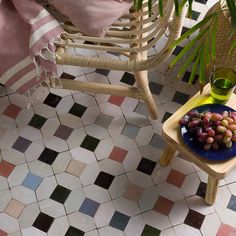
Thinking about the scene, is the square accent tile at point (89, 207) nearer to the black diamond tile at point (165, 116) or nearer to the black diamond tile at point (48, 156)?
the black diamond tile at point (48, 156)

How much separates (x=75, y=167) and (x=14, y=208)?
0.24 meters

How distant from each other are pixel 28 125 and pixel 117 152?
1.12ft

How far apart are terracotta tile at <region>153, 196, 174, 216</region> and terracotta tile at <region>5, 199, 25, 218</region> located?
0.44 meters

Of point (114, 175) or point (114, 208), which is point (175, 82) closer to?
point (114, 175)

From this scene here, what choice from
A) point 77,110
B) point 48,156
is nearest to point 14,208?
point 48,156

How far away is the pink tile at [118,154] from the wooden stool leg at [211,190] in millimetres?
314

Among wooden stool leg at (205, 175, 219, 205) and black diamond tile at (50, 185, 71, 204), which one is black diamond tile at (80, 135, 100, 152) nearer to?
Answer: black diamond tile at (50, 185, 71, 204)

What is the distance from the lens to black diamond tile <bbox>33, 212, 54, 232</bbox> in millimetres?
1402

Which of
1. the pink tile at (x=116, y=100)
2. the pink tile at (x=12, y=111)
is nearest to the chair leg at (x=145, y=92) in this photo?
the pink tile at (x=116, y=100)

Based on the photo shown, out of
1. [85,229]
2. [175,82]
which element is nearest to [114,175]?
[85,229]

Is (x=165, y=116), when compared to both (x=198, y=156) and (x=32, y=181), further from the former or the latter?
(x=32, y=181)

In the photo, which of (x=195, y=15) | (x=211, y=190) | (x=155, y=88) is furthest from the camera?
(x=195, y=15)

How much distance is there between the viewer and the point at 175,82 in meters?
1.67

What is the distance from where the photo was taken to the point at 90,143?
155cm
